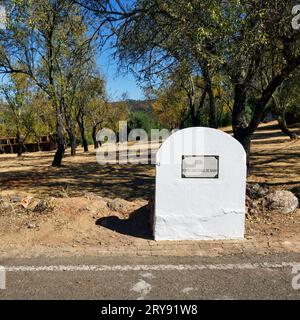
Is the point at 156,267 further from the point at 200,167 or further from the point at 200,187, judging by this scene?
the point at 200,167

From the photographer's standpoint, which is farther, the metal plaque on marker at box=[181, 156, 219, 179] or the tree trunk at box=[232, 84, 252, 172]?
the tree trunk at box=[232, 84, 252, 172]

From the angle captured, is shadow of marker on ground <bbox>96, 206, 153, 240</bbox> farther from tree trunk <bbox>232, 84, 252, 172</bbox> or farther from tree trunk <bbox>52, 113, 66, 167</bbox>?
tree trunk <bbox>52, 113, 66, 167</bbox>

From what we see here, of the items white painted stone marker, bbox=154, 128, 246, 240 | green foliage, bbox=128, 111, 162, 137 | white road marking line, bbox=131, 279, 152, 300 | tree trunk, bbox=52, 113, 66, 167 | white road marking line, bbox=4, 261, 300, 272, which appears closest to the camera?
white road marking line, bbox=131, 279, 152, 300

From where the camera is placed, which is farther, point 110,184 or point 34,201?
point 110,184

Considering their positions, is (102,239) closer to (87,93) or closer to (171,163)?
(171,163)

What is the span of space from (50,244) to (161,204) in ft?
5.27

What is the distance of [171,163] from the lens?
4.62 meters

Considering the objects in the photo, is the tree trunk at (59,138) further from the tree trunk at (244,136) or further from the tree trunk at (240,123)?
the tree trunk at (244,136)

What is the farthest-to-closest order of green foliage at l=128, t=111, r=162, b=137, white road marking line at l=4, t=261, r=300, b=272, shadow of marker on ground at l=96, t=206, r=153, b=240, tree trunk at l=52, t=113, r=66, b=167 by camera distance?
1. green foliage at l=128, t=111, r=162, b=137
2. tree trunk at l=52, t=113, r=66, b=167
3. shadow of marker on ground at l=96, t=206, r=153, b=240
4. white road marking line at l=4, t=261, r=300, b=272

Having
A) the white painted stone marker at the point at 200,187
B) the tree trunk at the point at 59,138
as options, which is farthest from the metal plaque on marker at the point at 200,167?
the tree trunk at the point at 59,138

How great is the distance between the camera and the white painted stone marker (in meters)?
4.61

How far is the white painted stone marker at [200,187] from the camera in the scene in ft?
15.1

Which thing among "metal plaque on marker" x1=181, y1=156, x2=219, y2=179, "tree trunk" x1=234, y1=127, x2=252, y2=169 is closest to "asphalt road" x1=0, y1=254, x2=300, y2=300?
"metal plaque on marker" x1=181, y1=156, x2=219, y2=179

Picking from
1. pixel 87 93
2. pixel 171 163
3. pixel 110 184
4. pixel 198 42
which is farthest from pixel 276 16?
pixel 87 93
